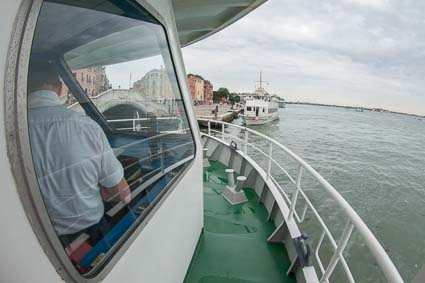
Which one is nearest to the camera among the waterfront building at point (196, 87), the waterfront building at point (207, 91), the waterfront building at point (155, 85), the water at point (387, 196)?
the waterfront building at point (155, 85)

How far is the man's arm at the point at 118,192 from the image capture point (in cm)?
82

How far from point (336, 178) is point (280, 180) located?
101 inches

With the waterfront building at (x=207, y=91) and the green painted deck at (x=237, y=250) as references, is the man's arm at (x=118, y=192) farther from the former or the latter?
the waterfront building at (x=207, y=91)

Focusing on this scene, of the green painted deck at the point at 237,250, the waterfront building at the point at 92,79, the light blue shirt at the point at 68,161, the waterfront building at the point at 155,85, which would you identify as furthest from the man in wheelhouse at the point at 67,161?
the green painted deck at the point at 237,250

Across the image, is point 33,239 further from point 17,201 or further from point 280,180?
point 280,180

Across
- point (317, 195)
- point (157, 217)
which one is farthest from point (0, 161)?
point (317, 195)

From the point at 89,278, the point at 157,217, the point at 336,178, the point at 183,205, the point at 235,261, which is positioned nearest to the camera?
the point at 89,278

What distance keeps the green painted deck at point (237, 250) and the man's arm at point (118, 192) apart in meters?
1.15

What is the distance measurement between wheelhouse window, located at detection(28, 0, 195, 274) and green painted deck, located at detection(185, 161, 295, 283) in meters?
0.96

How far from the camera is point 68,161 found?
67cm

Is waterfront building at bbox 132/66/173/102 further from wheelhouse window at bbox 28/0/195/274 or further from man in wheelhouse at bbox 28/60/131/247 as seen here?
man in wheelhouse at bbox 28/60/131/247

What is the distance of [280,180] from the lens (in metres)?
7.06

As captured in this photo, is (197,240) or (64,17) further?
(197,240)

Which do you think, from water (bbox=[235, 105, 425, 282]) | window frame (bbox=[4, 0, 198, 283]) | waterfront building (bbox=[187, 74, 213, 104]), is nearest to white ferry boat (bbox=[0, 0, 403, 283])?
window frame (bbox=[4, 0, 198, 283])
